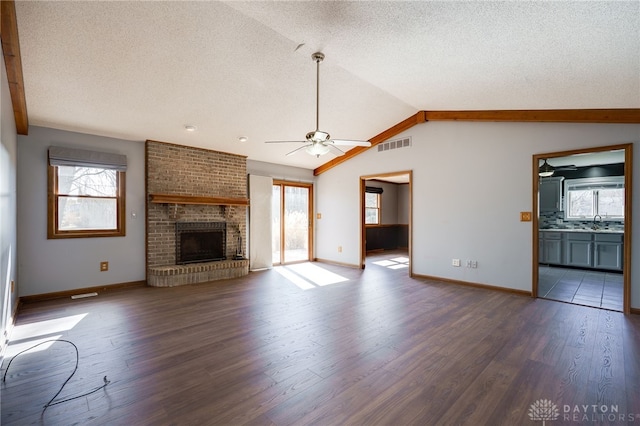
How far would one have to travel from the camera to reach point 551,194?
729cm

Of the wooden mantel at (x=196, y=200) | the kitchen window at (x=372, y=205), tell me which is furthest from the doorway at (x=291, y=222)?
the kitchen window at (x=372, y=205)

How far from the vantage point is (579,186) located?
277 inches

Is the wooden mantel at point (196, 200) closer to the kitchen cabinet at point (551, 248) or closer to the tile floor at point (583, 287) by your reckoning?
the tile floor at point (583, 287)

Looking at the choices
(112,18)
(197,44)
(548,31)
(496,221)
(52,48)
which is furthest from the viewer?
(496,221)

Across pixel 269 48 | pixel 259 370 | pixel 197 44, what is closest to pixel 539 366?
pixel 259 370

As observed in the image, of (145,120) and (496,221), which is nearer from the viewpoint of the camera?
(145,120)

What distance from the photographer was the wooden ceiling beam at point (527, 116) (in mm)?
3597

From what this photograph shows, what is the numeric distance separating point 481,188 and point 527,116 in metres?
1.22

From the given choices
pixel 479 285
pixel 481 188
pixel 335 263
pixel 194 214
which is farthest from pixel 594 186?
pixel 194 214

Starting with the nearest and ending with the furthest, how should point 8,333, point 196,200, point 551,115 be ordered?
point 8,333 < point 551,115 < point 196,200

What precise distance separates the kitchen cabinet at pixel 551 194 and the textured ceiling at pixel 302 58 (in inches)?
171

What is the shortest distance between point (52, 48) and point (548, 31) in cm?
439

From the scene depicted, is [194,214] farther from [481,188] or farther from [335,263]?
[481,188]

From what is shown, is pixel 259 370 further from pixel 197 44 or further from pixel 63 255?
pixel 63 255
